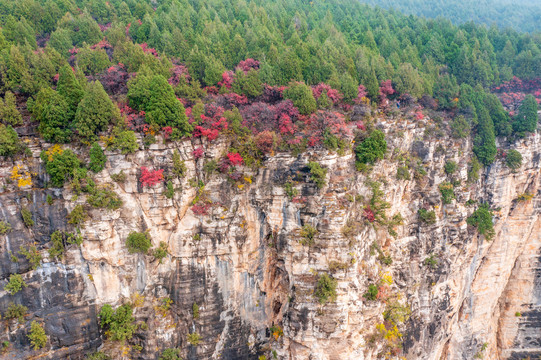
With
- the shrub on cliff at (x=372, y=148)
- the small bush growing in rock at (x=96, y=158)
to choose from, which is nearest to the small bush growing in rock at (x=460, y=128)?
the shrub on cliff at (x=372, y=148)

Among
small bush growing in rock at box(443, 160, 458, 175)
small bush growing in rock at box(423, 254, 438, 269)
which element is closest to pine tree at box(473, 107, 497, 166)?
small bush growing in rock at box(443, 160, 458, 175)

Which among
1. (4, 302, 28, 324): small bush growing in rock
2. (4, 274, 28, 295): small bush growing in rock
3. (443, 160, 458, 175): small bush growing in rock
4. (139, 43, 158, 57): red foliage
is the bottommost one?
(4, 302, 28, 324): small bush growing in rock

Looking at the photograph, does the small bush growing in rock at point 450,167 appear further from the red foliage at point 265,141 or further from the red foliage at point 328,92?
the red foliage at point 265,141

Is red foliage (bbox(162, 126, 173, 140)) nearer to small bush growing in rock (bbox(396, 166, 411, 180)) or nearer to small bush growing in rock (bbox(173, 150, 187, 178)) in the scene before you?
small bush growing in rock (bbox(173, 150, 187, 178))

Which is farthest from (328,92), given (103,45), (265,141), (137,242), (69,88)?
(103,45)

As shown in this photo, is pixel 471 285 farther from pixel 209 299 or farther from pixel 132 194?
pixel 132 194

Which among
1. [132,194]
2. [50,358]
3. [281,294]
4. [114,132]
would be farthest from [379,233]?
[50,358]
